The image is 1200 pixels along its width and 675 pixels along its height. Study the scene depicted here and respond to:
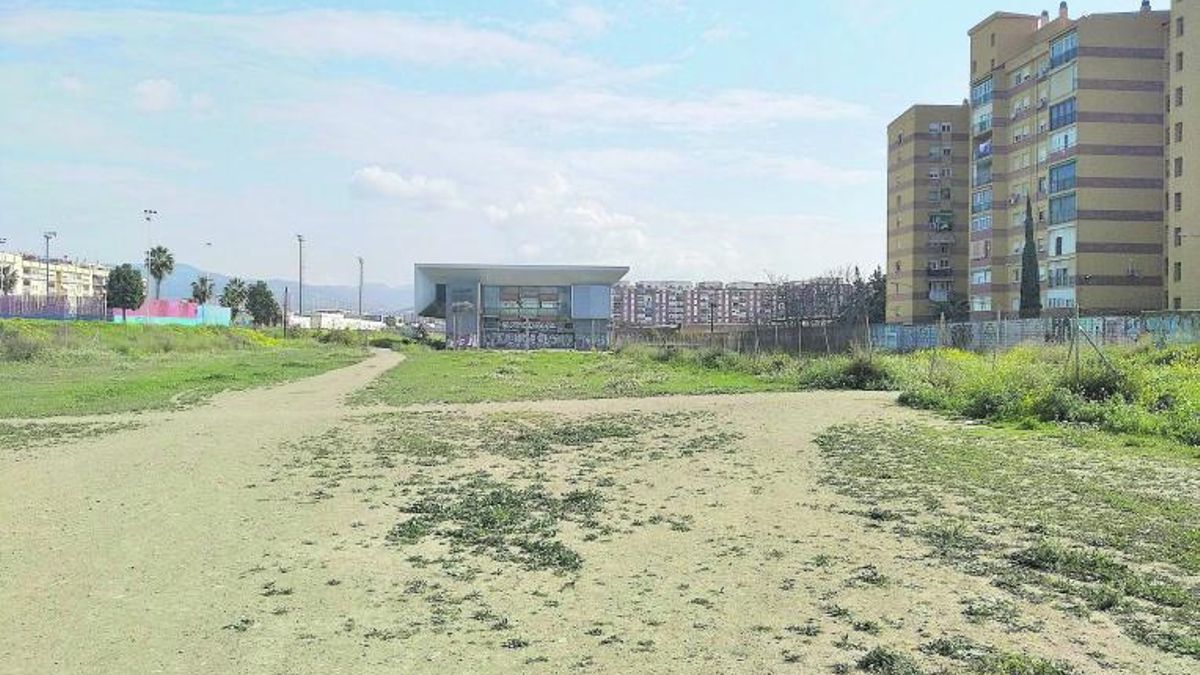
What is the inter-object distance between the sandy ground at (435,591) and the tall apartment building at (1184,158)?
56.5 meters

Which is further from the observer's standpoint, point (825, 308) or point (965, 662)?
point (825, 308)

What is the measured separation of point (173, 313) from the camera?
3570 inches

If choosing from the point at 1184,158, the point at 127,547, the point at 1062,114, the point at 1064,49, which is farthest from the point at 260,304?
the point at 127,547

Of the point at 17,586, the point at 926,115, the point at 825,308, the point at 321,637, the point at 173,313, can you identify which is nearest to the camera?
the point at 321,637

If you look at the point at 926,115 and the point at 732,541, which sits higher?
the point at 926,115

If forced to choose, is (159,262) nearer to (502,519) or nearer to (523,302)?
(523,302)


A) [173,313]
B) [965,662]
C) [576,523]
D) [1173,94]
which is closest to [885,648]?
[965,662]

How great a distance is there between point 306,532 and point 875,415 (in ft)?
41.8

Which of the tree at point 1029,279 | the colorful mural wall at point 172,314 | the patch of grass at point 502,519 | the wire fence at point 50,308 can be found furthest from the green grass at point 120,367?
the tree at point 1029,279

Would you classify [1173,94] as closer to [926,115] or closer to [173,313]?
[926,115]

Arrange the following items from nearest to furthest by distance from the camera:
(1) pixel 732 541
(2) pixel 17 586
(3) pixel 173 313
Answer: (2) pixel 17 586 → (1) pixel 732 541 → (3) pixel 173 313

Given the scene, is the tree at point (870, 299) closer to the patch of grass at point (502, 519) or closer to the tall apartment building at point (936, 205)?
the tall apartment building at point (936, 205)

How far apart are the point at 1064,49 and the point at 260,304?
101713 millimetres

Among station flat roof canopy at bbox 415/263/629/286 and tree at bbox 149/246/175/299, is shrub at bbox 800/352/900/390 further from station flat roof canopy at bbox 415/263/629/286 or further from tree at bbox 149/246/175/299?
tree at bbox 149/246/175/299
